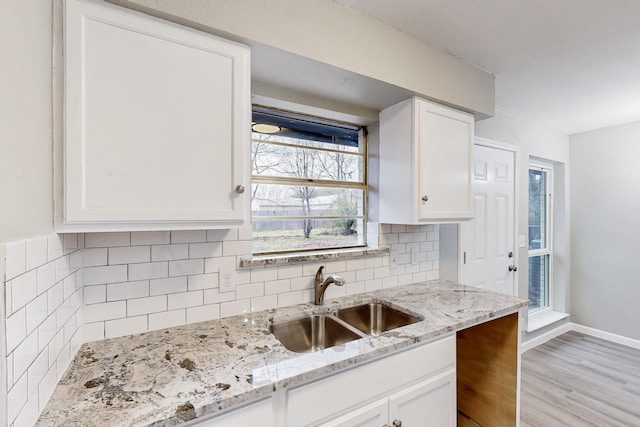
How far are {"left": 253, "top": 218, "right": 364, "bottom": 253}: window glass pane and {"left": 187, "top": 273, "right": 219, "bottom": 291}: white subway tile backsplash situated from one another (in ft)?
0.95

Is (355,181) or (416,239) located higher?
(355,181)

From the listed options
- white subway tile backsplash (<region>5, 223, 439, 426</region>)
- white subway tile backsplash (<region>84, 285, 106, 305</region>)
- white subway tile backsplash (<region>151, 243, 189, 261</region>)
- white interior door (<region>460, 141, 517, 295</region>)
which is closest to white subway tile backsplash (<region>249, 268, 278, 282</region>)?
white subway tile backsplash (<region>5, 223, 439, 426</region>)

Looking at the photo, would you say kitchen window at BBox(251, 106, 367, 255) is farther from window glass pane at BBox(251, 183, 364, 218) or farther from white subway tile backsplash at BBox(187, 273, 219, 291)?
white subway tile backsplash at BBox(187, 273, 219, 291)

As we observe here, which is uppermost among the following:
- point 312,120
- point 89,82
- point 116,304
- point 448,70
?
point 448,70

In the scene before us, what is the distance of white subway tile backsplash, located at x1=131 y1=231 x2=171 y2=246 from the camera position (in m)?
1.23

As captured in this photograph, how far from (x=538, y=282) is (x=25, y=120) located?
4431mm

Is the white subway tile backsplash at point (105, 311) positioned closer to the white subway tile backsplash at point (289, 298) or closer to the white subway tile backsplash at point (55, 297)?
the white subway tile backsplash at point (55, 297)

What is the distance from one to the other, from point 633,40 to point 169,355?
2717 millimetres

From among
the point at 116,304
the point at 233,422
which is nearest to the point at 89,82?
the point at 116,304

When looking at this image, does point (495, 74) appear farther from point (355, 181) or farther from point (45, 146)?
point (45, 146)

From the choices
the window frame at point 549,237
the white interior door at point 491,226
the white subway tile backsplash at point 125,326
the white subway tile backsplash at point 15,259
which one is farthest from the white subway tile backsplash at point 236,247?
the window frame at point 549,237

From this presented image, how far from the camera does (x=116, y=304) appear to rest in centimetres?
119

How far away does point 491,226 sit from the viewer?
263 centimetres

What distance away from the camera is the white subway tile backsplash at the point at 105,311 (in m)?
1.15
